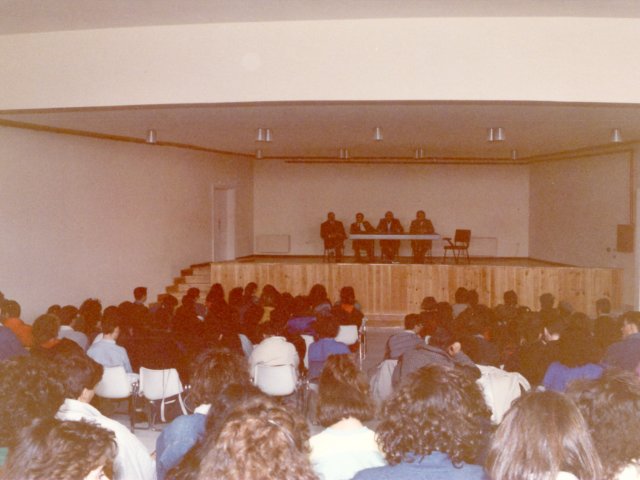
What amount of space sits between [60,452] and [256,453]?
68cm

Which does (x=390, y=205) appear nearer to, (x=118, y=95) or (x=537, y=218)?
(x=537, y=218)

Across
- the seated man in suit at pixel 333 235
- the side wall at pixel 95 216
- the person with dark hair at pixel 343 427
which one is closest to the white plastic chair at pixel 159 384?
the person with dark hair at pixel 343 427

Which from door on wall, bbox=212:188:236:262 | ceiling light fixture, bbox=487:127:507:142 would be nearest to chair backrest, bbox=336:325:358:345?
ceiling light fixture, bbox=487:127:507:142

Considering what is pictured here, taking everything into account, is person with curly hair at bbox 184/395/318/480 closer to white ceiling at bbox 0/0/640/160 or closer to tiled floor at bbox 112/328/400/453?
tiled floor at bbox 112/328/400/453

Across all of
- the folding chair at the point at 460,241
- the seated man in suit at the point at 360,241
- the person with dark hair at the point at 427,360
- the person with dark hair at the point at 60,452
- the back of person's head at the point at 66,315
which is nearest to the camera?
the person with dark hair at the point at 60,452

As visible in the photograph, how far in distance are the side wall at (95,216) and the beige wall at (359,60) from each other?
3289 mm

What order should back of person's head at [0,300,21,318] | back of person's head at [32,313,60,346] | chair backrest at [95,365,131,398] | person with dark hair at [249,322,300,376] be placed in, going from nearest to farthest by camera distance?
back of person's head at [32,313,60,346], chair backrest at [95,365,131,398], person with dark hair at [249,322,300,376], back of person's head at [0,300,21,318]

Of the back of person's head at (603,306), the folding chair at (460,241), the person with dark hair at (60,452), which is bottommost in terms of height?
the back of person's head at (603,306)

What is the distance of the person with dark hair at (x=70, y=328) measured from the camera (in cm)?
656

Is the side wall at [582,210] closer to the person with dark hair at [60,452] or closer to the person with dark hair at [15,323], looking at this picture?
the person with dark hair at [15,323]

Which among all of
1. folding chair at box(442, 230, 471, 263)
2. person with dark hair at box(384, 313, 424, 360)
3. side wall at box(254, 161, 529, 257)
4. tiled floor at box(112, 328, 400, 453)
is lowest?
tiled floor at box(112, 328, 400, 453)

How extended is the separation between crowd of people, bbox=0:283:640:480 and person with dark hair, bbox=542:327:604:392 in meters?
0.01

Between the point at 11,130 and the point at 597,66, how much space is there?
7.39 metres

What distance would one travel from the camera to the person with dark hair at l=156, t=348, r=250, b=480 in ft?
10.5
